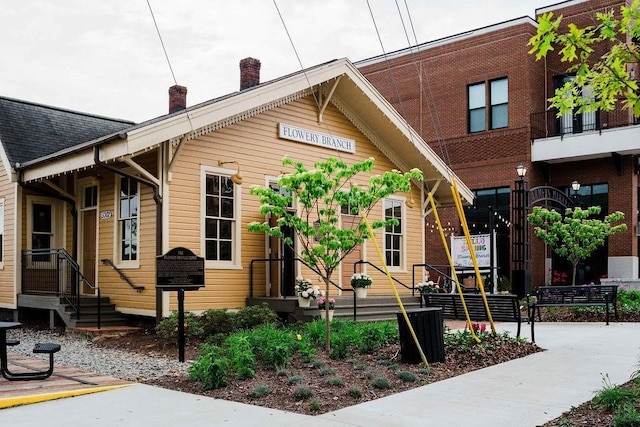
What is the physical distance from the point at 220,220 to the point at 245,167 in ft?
4.52

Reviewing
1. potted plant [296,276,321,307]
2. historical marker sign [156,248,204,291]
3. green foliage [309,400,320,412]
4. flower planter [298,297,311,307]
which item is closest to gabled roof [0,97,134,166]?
historical marker sign [156,248,204,291]

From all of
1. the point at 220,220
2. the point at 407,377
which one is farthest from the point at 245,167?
the point at 407,377

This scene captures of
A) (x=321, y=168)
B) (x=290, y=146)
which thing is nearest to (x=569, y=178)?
(x=290, y=146)

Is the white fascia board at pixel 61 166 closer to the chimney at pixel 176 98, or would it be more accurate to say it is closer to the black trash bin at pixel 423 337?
the chimney at pixel 176 98

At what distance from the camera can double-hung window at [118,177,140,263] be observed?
13633mm

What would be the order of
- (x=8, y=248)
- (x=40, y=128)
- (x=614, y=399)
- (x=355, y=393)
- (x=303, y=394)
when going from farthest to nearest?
(x=40, y=128), (x=8, y=248), (x=355, y=393), (x=303, y=394), (x=614, y=399)

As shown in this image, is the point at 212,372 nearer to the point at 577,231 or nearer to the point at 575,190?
the point at 577,231

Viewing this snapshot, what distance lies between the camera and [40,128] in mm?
17344

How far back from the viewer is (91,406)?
721cm

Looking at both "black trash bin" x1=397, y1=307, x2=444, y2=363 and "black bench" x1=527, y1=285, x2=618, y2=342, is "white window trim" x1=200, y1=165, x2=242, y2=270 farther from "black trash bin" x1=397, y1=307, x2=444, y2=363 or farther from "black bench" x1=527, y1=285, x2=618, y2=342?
"black bench" x1=527, y1=285, x2=618, y2=342

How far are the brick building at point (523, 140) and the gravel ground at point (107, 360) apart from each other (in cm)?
1645

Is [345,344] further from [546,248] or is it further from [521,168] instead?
[546,248]

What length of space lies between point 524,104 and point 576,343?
16787 millimetres

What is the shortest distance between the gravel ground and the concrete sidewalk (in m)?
1.07
